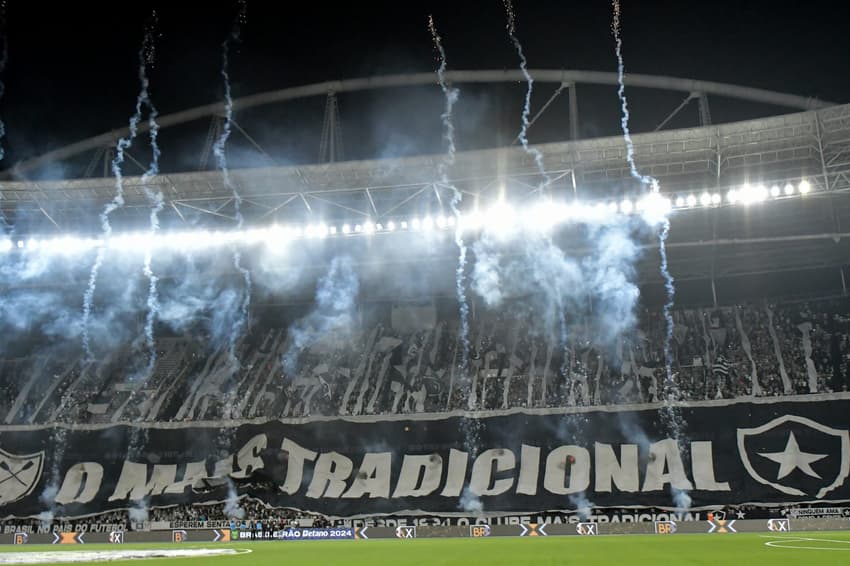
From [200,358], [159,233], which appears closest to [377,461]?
[200,358]

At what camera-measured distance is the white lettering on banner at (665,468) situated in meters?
24.7

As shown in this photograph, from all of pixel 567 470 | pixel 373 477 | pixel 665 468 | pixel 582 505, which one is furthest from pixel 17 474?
pixel 665 468

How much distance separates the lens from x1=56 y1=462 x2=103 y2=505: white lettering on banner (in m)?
28.2

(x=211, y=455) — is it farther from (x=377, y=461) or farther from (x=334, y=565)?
(x=334, y=565)

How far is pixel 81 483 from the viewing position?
94.1 feet

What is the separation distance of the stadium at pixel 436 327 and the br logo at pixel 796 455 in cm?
8

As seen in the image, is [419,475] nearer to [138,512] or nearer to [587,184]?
[138,512]

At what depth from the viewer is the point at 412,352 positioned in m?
33.1

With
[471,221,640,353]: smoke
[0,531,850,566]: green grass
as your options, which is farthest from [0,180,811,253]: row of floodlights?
[0,531,850,566]: green grass

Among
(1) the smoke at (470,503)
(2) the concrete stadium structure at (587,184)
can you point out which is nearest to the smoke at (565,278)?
(2) the concrete stadium structure at (587,184)

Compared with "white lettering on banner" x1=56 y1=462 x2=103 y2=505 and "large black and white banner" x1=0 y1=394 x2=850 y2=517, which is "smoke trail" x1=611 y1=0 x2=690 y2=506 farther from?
"white lettering on banner" x1=56 y1=462 x2=103 y2=505

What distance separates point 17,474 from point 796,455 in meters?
28.8

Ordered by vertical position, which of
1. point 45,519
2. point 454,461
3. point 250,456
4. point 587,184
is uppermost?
point 587,184

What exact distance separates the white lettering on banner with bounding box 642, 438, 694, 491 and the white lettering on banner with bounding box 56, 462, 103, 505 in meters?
20.5
